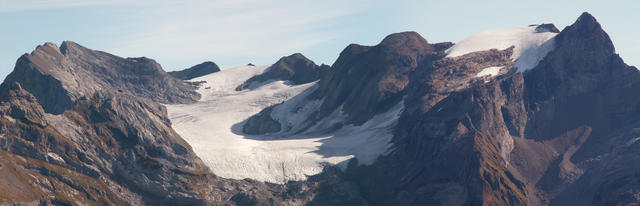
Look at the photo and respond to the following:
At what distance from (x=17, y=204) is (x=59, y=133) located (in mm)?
33185

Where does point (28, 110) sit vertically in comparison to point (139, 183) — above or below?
above

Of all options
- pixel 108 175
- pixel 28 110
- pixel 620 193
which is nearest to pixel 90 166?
pixel 108 175

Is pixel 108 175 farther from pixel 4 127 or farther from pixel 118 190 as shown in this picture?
pixel 4 127

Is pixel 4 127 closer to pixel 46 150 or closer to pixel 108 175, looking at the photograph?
pixel 46 150

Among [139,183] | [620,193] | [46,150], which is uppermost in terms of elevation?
[46,150]

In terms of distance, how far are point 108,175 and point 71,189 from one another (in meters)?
14.5

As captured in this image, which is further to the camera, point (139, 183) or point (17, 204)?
point (139, 183)

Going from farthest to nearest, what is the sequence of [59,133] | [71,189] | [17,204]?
[59,133] → [71,189] → [17,204]

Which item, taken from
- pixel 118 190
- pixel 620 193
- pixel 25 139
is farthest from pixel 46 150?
pixel 620 193

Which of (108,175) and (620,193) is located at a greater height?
(108,175)

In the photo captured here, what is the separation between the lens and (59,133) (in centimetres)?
19275

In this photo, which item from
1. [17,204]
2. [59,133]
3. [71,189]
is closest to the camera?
[17,204]

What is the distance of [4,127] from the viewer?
182 metres

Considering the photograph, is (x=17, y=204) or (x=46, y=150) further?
(x=46, y=150)
